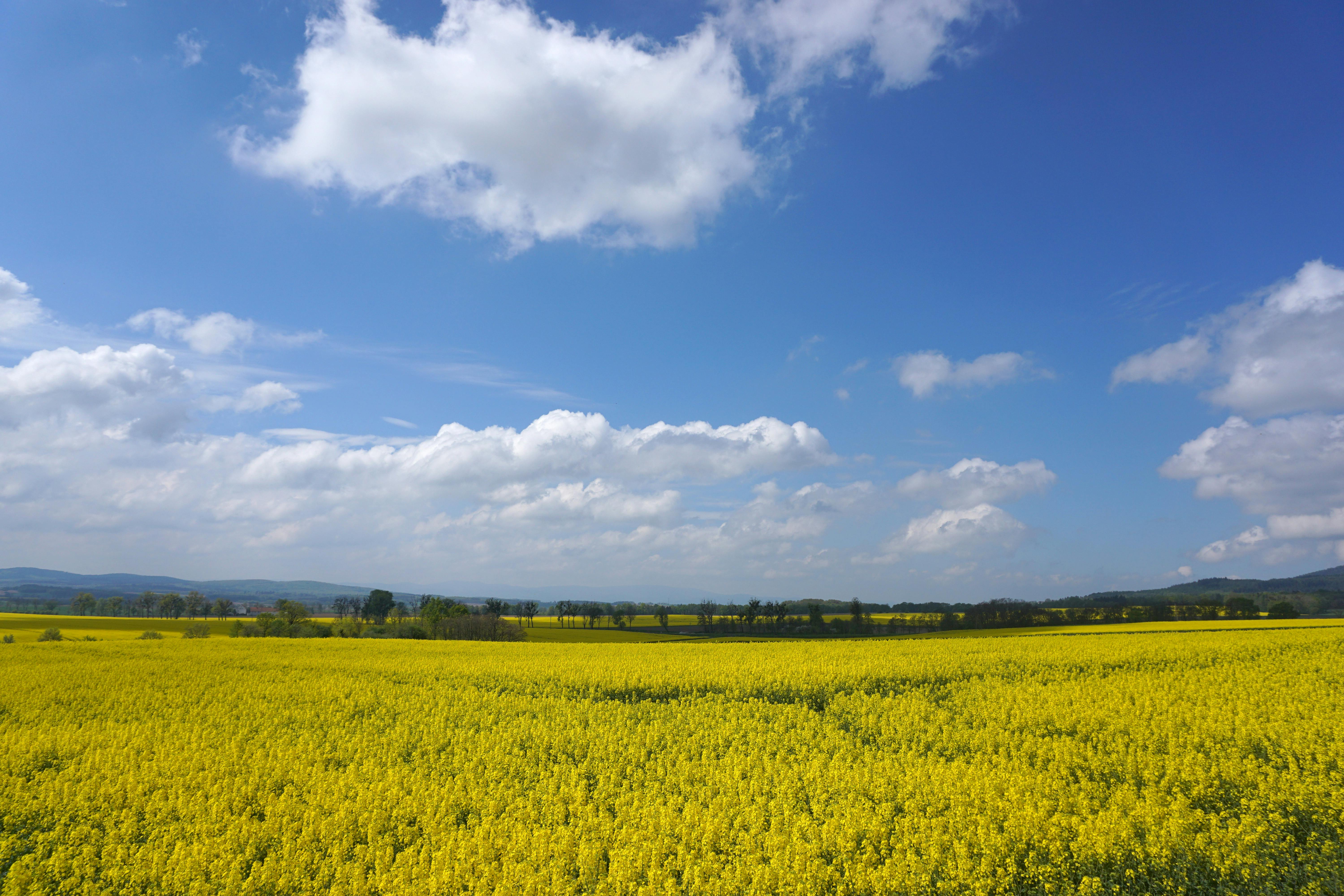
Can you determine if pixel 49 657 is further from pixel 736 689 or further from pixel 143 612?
pixel 143 612

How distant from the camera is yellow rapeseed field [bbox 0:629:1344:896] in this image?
1063 cm

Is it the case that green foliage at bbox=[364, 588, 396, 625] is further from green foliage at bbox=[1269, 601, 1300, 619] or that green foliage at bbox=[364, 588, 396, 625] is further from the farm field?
green foliage at bbox=[1269, 601, 1300, 619]

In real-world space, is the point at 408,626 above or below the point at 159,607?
above

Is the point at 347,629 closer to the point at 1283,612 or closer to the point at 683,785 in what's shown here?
the point at 683,785

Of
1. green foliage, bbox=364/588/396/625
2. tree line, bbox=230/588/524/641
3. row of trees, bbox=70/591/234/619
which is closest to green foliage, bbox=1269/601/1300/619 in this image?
tree line, bbox=230/588/524/641

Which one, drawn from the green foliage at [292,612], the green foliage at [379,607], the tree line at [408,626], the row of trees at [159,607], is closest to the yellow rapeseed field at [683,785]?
the tree line at [408,626]

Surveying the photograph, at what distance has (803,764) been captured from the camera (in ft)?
49.4

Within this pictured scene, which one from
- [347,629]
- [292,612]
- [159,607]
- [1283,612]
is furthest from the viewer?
[159,607]

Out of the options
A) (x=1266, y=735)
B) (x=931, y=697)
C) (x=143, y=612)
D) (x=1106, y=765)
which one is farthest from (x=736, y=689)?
(x=143, y=612)

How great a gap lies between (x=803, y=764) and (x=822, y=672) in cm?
1107

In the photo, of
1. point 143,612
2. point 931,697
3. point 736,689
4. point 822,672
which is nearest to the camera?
point 931,697

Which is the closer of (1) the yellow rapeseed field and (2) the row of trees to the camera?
(1) the yellow rapeseed field

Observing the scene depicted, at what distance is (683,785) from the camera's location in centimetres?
1377

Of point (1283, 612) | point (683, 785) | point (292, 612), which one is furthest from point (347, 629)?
point (1283, 612)
